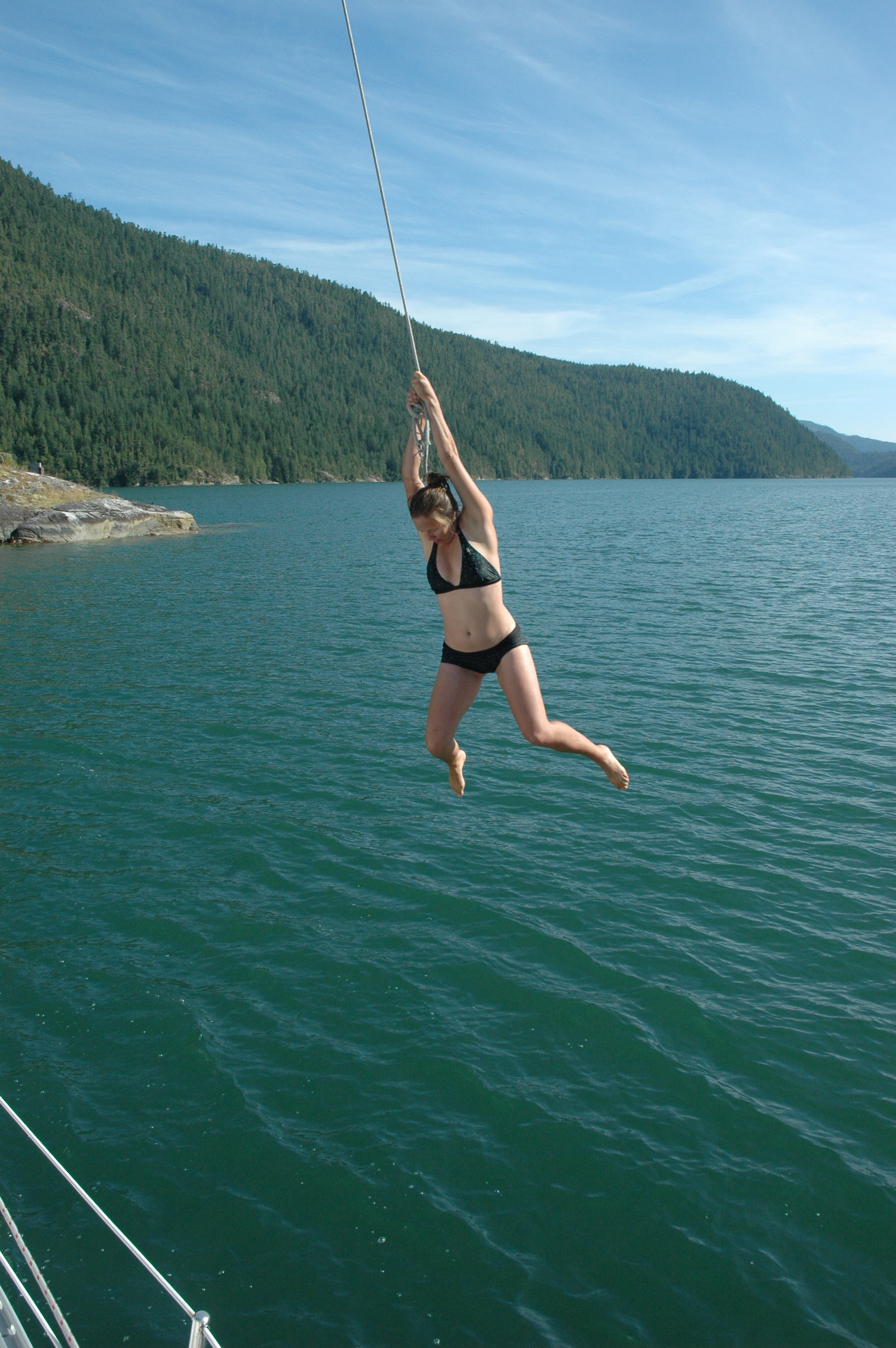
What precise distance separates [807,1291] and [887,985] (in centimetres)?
442

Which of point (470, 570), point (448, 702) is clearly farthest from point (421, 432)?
point (448, 702)

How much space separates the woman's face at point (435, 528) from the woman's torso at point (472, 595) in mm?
76

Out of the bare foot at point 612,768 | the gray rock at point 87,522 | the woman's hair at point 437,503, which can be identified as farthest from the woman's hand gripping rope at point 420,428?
the gray rock at point 87,522

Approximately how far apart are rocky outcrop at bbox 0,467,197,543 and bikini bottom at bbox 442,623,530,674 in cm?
5210

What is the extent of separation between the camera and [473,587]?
21.6 feet

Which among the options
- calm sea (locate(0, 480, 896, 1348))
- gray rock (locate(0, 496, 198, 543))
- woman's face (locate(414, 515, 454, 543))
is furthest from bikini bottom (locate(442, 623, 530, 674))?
gray rock (locate(0, 496, 198, 543))

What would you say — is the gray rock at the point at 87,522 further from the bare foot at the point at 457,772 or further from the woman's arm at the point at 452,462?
the woman's arm at the point at 452,462

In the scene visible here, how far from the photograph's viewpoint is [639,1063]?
907 centimetres

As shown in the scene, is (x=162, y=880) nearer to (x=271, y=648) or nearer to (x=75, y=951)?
(x=75, y=951)

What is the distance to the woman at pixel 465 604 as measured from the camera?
6266 millimetres

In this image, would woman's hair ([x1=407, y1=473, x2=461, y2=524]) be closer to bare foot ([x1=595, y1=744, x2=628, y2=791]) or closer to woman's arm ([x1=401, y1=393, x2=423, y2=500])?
woman's arm ([x1=401, y1=393, x2=423, y2=500])

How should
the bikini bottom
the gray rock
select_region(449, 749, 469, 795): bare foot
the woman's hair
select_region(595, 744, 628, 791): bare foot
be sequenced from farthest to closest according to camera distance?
the gray rock, select_region(449, 749, 469, 795): bare foot, select_region(595, 744, 628, 791): bare foot, the bikini bottom, the woman's hair

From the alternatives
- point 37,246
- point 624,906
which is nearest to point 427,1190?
point 624,906

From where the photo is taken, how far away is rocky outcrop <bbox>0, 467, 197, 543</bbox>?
5244cm
